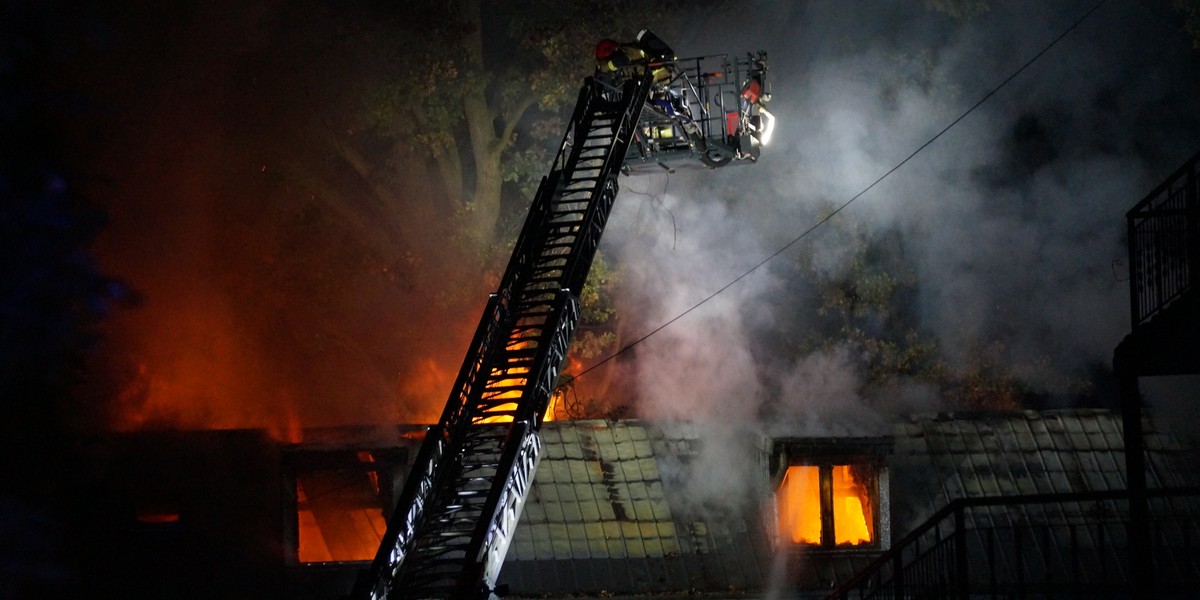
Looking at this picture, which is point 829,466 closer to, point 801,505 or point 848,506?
point 801,505

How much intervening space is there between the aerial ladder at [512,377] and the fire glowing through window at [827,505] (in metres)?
5.08

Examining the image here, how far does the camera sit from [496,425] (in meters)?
12.2

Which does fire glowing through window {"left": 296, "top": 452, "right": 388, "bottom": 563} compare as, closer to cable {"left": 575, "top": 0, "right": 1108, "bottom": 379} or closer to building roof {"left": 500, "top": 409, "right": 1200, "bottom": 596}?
building roof {"left": 500, "top": 409, "right": 1200, "bottom": 596}

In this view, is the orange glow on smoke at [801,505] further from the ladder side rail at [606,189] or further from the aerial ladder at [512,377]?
the ladder side rail at [606,189]

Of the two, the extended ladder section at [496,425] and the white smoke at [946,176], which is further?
the white smoke at [946,176]

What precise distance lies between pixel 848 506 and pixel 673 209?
364 inches

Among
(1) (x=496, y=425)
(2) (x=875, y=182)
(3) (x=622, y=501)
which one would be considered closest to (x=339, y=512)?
(3) (x=622, y=501)

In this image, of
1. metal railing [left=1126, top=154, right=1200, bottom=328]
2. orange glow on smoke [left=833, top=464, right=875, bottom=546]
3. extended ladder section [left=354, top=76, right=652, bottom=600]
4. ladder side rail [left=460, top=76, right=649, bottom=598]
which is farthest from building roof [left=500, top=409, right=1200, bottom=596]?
metal railing [left=1126, top=154, right=1200, bottom=328]

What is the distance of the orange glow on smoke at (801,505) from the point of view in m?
16.5

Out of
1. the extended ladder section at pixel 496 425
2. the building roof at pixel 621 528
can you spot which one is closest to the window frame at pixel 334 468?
the building roof at pixel 621 528

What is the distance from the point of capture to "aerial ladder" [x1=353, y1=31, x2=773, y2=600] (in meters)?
11.0

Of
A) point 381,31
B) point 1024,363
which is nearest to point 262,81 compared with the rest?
point 381,31

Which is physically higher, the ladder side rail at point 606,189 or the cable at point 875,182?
the cable at point 875,182

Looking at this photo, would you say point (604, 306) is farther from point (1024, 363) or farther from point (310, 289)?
point (1024, 363)
